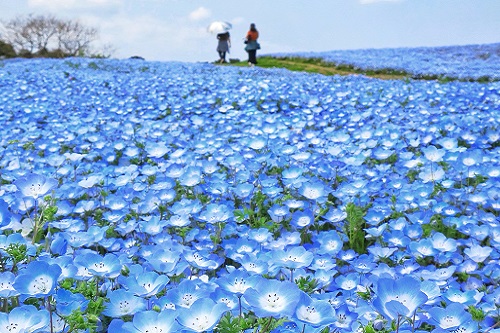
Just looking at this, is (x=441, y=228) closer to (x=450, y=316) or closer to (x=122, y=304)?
(x=450, y=316)

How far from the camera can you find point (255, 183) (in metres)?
3.31

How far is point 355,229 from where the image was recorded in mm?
2770

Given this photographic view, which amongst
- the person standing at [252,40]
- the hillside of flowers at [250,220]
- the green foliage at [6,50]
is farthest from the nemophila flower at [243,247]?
the green foliage at [6,50]

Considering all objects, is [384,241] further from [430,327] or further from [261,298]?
[261,298]

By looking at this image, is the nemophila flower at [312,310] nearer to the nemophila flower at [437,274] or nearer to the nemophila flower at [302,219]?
the nemophila flower at [437,274]

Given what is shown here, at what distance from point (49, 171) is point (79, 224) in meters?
1.16

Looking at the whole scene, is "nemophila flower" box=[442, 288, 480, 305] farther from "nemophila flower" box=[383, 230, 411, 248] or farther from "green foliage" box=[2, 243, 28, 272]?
"green foliage" box=[2, 243, 28, 272]

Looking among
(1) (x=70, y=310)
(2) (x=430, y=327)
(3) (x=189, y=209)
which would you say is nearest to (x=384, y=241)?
(2) (x=430, y=327)

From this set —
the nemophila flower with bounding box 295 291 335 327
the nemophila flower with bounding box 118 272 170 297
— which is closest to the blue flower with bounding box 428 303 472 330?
the nemophila flower with bounding box 295 291 335 327

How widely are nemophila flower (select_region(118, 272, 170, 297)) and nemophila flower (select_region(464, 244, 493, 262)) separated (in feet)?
4.80

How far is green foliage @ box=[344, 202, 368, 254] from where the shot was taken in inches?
108

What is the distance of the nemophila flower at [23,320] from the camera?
1361mm

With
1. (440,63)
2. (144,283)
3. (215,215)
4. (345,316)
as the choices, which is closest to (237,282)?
(144,283)

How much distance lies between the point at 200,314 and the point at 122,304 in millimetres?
298
